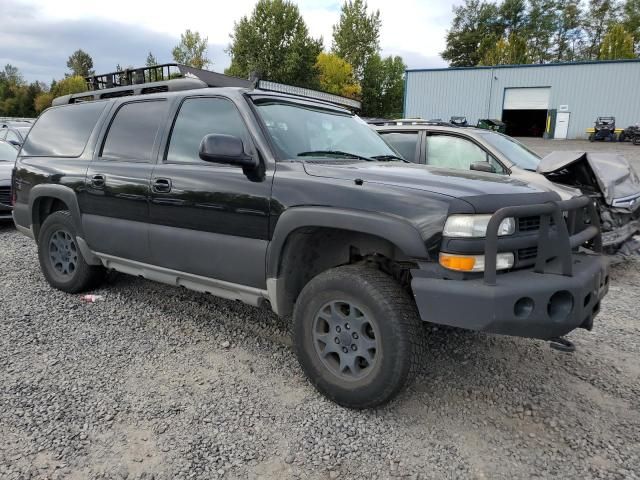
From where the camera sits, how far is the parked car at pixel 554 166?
5.29m

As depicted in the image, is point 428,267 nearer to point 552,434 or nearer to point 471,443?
point 471,443

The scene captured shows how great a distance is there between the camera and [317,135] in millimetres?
3500

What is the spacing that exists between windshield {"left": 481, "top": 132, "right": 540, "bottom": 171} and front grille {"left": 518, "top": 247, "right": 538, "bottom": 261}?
134 inches

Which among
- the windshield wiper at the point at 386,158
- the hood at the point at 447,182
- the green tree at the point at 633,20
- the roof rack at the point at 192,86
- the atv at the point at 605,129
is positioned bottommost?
the hood at the point at 447,182

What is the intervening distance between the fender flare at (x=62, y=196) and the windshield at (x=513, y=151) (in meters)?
4.48

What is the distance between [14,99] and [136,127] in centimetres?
6917

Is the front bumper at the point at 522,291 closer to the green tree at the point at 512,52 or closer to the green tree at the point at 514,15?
the green tree at the point at 512,52

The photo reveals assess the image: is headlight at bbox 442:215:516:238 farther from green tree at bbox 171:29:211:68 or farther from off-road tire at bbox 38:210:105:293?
green tree at bbox 171:29:211:68

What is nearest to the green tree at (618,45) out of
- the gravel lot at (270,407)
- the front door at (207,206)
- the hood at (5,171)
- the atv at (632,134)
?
the atv at (632,134)

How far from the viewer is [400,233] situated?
2.45 m

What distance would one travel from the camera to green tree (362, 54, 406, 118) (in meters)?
59.4

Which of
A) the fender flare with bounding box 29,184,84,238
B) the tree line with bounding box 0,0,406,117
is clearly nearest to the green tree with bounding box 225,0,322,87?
the tree line with bounding box 0,0,406,117

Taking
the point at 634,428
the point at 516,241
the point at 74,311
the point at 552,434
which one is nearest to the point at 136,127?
the point at 74,311

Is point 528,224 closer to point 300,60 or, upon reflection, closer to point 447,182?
point 447,182
